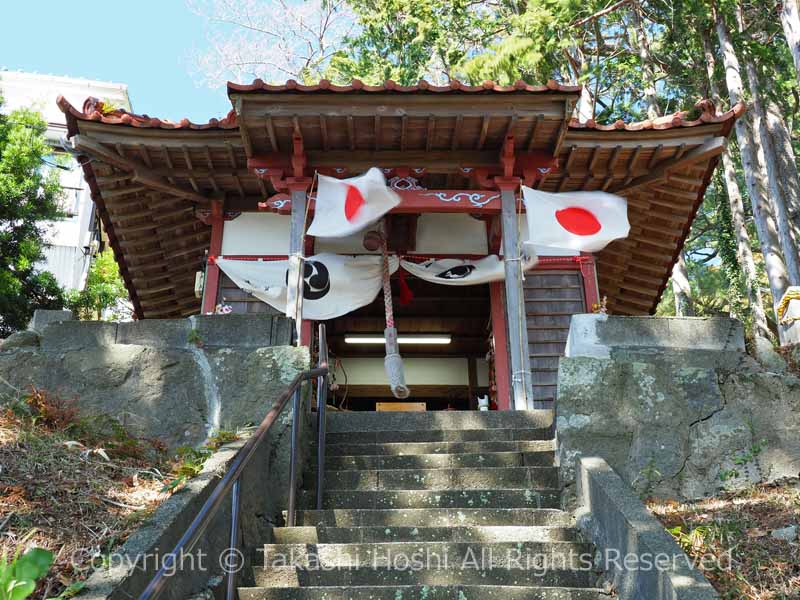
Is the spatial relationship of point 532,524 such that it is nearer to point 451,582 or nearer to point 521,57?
point 451,582

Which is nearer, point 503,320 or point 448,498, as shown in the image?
point 448,498

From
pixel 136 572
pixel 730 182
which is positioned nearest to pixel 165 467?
pixel 136 572

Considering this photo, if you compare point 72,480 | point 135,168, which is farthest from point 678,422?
point 135,168

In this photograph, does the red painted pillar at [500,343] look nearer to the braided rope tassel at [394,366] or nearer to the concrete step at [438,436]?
the braided rope tassel at [394,366]

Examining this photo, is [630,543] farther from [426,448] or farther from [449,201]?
[449,201]

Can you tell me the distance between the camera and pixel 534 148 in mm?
7617

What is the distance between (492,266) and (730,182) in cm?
900

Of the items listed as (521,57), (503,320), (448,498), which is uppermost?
(521,57)

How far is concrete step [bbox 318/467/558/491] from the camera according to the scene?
4949mm

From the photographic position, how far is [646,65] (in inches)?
571

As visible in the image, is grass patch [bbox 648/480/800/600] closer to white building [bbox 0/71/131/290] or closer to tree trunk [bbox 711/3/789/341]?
tree trunk [bbox 711/3/789/341]

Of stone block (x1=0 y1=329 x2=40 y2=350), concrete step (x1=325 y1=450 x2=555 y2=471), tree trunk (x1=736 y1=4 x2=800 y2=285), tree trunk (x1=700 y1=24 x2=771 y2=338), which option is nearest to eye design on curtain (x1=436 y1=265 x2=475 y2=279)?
concrete step (x1=325 y1=450 x2=555 y2=471)

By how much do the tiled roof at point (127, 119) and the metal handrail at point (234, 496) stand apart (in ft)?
10.5

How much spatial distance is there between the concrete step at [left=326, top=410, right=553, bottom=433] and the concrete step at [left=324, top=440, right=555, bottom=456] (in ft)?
0.97
